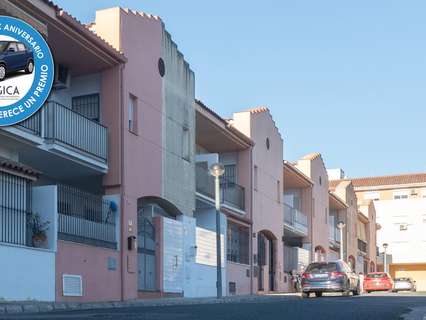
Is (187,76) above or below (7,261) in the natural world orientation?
above

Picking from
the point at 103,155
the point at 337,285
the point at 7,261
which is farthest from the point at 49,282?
the point at 337,285

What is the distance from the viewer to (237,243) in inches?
1366

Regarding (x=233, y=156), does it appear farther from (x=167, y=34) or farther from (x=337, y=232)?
(x=337, y=232)

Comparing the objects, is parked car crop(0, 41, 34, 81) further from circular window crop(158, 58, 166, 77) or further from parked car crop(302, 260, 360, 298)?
parked car crop(302, 260, 360, 298)

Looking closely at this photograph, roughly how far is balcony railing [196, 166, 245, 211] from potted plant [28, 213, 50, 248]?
1142 cm

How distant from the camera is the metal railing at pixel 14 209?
59.4ft

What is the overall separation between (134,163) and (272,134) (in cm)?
1636

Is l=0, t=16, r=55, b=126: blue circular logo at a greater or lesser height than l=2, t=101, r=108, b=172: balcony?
greater

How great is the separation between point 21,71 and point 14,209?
10.9 feet

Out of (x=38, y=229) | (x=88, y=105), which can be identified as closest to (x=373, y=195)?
(x=88, y=105)

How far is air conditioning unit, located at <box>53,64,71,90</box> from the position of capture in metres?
23.7

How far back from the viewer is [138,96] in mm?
24781

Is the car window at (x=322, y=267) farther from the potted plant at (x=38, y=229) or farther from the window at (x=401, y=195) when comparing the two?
the window at (x=401, y=195)

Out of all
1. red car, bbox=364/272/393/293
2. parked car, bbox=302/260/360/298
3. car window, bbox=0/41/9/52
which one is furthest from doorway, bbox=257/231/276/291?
car window, bbox=0/41/9/52
